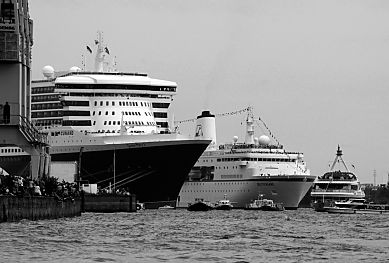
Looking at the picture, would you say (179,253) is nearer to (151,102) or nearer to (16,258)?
(16,258)

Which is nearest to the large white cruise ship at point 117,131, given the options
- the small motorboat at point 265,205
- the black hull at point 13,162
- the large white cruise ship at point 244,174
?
the black hull at point 13,162

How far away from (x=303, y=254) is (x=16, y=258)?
10639 mm

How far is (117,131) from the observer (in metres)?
126

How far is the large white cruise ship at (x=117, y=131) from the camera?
121500mm

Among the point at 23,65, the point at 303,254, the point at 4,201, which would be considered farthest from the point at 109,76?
the point at 303,254

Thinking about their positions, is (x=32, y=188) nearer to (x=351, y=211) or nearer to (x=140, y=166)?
(x=140, y=166)

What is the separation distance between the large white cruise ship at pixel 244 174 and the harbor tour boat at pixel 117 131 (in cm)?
2832

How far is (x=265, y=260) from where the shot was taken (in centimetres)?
4244

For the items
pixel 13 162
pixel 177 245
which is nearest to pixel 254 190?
pixel 13 162

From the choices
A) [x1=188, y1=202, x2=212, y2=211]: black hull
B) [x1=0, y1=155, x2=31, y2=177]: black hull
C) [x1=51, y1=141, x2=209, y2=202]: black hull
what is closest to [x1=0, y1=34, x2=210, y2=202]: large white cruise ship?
[x1=51, y1=141, x2=209, y2=202]: black hull

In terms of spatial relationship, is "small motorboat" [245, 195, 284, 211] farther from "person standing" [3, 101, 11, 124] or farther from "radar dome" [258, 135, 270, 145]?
"person standing" [3, 101, 11, 124]

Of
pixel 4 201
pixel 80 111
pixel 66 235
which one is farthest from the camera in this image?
pixel 80 111

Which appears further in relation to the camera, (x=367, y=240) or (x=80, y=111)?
(x=80, y=111)

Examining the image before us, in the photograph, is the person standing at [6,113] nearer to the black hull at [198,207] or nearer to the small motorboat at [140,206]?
the small motorboat at [140,206]
